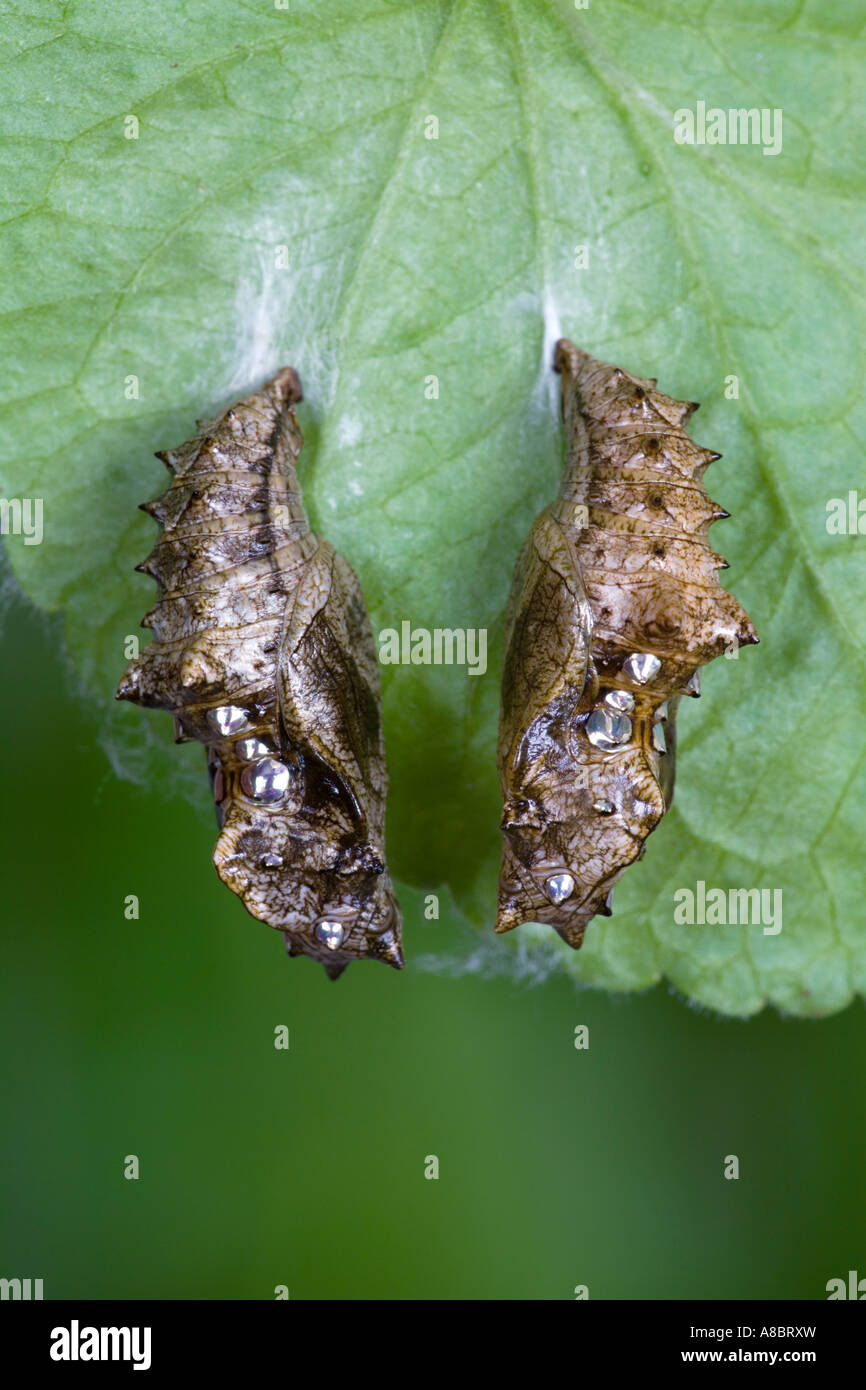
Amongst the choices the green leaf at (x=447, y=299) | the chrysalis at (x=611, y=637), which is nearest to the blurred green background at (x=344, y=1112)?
the green leaf at (x=447, y=299)

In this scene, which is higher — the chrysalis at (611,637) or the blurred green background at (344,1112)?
the chrysalis at (611,637)

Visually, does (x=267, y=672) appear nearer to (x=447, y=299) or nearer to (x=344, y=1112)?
(x=447, y=299)

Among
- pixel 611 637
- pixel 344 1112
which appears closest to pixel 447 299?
pixel 611 637

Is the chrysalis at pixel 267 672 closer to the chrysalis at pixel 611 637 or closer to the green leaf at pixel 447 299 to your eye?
the green leaf at pixel 447 299

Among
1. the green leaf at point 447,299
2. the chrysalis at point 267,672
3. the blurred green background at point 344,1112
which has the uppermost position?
the green leaf at point 447,299

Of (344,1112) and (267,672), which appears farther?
(344,1112)

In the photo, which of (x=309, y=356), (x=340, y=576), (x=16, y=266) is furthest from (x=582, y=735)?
(x=16, y=266)

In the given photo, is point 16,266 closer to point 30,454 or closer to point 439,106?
point 30,454
